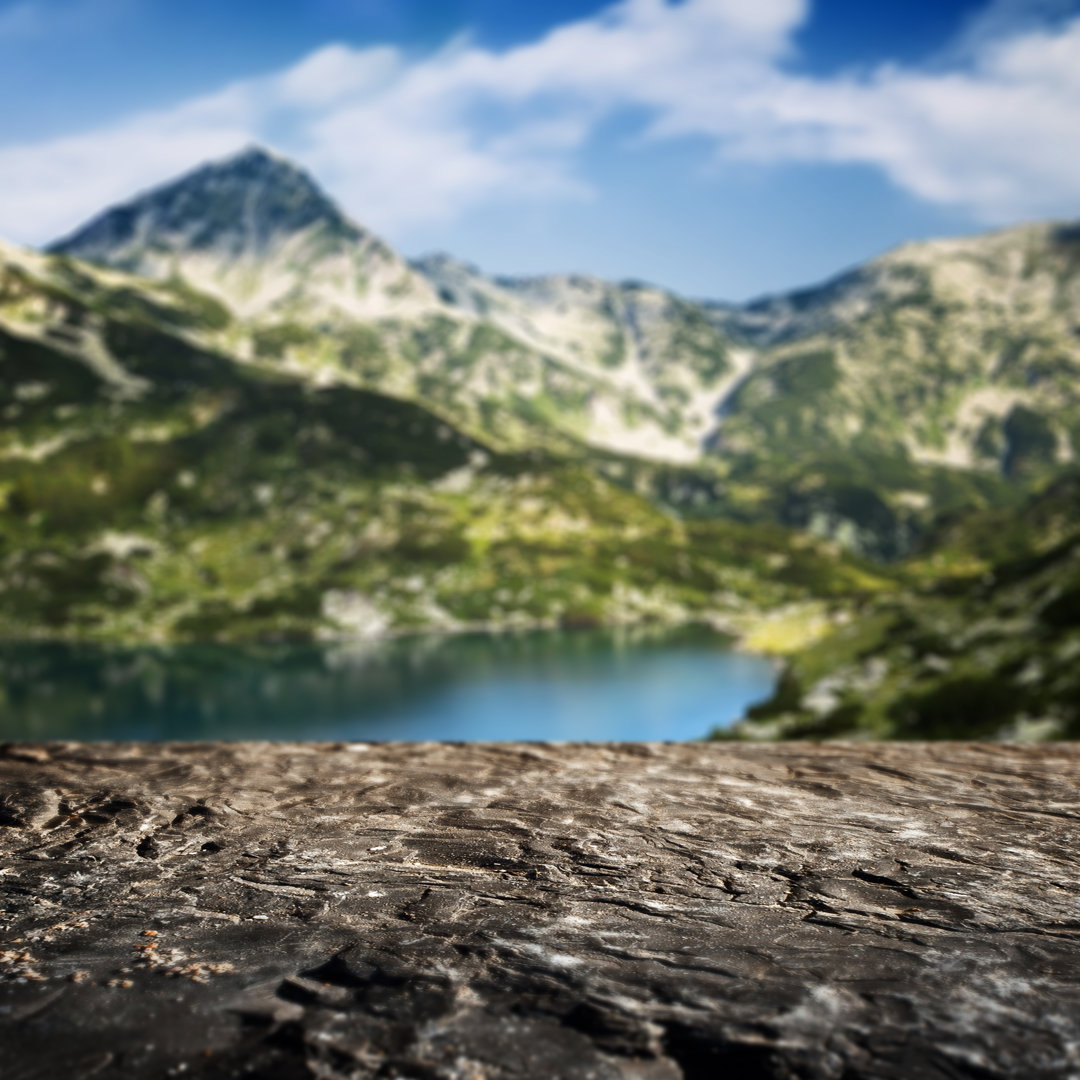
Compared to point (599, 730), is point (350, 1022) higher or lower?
higher

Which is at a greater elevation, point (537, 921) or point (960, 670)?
point (537, 921)

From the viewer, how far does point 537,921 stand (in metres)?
5.47

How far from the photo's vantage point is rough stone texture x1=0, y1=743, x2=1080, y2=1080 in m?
4.25

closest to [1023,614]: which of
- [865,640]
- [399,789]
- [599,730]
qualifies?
[865,640]

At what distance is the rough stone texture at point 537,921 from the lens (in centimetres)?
425

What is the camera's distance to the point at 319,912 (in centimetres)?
570

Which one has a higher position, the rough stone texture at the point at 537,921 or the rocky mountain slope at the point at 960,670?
the rough stone texture at the point at 537,921

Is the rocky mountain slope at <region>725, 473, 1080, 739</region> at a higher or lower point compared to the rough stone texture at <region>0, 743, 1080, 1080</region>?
lower

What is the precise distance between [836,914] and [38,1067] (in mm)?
4459

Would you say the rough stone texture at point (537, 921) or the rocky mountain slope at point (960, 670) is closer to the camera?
the rough stone texture at point (537, 921)

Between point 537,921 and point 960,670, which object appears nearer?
point 537,921

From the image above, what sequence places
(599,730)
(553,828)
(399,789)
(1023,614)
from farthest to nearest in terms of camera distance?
(599,730) < (1023,614) < (399,789) < (553,828)

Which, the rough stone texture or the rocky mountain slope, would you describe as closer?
the rough stone texture

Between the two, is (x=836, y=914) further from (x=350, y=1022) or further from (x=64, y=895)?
(x=64, y=895)
